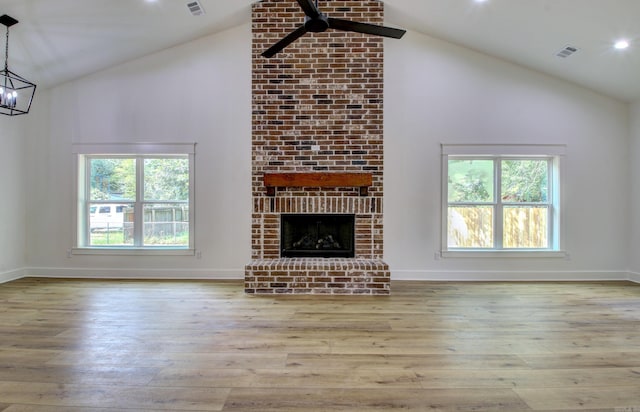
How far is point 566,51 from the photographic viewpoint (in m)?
4.07

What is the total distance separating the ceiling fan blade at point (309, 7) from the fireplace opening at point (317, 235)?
2580 millimetres

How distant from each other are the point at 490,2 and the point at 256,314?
430 centimetres

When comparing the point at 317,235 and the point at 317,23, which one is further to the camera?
the point at 317,235

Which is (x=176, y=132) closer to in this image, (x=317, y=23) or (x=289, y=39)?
(x=289, y=39)

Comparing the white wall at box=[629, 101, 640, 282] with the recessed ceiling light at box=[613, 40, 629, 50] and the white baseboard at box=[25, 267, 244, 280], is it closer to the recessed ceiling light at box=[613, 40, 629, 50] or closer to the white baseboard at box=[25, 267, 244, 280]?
the recessed ceiling light at box=[613, 40, 629, 50]

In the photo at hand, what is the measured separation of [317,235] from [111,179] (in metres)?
3.31

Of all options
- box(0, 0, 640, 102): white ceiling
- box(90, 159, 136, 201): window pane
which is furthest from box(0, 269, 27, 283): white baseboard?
box(0, 0, 640, 102): white ceiling

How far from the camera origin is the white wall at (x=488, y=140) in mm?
4746

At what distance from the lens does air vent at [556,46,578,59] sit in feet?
13.1

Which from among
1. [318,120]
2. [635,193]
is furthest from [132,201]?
[635,193]

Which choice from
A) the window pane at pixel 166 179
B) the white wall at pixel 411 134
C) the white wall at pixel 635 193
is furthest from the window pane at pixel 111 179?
the white wall at pixel 635 193

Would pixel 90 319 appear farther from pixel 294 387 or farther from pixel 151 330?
pixel 294 387

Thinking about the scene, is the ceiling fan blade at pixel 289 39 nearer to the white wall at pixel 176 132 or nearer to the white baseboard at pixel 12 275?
the white wall at pixel 176 132

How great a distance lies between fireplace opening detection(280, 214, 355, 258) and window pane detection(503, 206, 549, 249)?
2.42m
